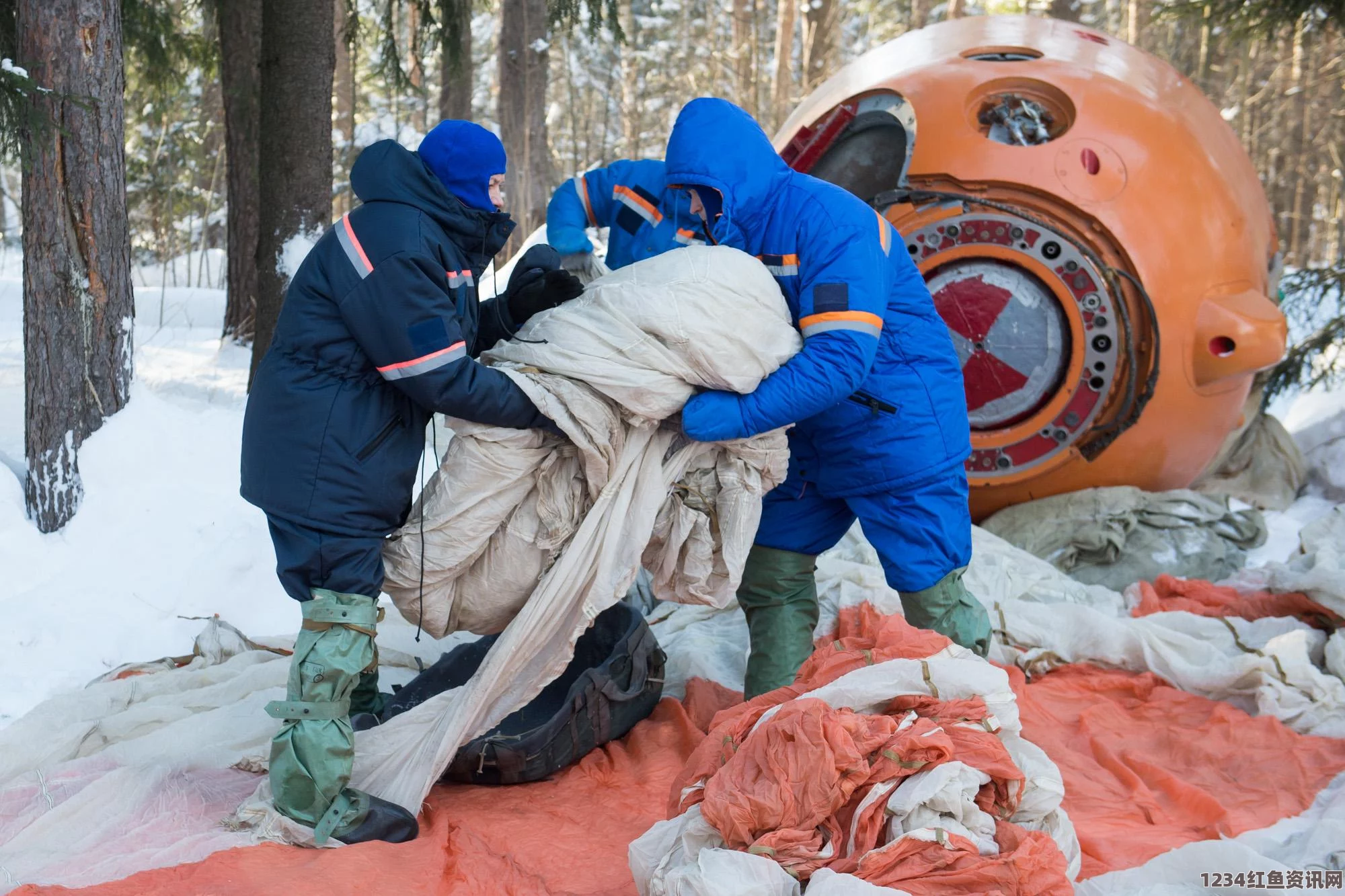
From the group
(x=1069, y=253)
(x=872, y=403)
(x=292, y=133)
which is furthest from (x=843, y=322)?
(x=292, y=133)

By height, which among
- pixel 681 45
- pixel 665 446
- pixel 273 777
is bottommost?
pixel 273 777

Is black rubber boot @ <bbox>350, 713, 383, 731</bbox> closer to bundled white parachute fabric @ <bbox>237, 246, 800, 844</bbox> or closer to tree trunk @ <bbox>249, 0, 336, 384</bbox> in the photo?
bundled white parachute fabric @ <bbox>237, 246, 800, 844</bbox>

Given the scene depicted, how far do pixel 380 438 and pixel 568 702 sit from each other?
931mm

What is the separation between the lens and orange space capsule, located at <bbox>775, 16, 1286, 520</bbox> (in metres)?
4.54

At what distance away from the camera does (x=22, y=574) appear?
3.77 meters

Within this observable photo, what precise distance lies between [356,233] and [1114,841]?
2.22 meters

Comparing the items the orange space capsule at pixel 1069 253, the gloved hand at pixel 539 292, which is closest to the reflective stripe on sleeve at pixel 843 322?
the gloved hand at pixel 539 292

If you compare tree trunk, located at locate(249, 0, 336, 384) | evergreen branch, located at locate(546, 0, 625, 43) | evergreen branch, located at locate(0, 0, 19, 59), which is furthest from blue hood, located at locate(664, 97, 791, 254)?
evergreen branch, located at locate(546, 0, 625, 43)

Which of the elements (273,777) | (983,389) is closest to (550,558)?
(273,777)

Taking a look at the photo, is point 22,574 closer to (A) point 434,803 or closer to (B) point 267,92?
(A) point 434,803

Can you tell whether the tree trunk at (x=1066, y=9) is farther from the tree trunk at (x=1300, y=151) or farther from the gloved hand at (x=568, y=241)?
the gloved hand at (x=568, y=241)

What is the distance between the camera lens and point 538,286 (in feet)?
9.93

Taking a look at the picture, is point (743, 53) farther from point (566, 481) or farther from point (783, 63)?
point (566, 481)

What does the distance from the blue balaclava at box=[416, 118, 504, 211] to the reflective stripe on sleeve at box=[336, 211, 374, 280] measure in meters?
0.24
